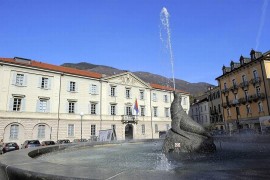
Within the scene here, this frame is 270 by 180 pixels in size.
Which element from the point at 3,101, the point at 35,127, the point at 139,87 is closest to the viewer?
the point at 3,101

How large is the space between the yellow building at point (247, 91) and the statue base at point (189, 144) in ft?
106

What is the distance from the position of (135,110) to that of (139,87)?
749 centimetres

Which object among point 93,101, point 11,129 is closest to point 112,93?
point 93,101

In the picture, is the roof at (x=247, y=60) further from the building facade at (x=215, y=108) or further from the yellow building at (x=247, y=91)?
the building facade at (x=215, y=108)

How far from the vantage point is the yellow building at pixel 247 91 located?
41.0m

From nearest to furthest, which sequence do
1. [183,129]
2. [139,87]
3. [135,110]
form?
[183,129]
[135,110]
[139,87]

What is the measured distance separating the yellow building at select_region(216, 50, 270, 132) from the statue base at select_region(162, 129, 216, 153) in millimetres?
32269

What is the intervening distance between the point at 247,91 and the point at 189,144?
4175cm

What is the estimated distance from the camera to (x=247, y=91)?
150 ft

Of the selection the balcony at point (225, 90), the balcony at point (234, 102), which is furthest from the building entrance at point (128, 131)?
the balcony at point (225, 90)

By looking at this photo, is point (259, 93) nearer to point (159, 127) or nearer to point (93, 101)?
point (159, 127)

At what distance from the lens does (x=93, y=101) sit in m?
43.3

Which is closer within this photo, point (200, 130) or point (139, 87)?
point (200, 130)

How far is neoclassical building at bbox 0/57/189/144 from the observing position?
3397 centimetres
